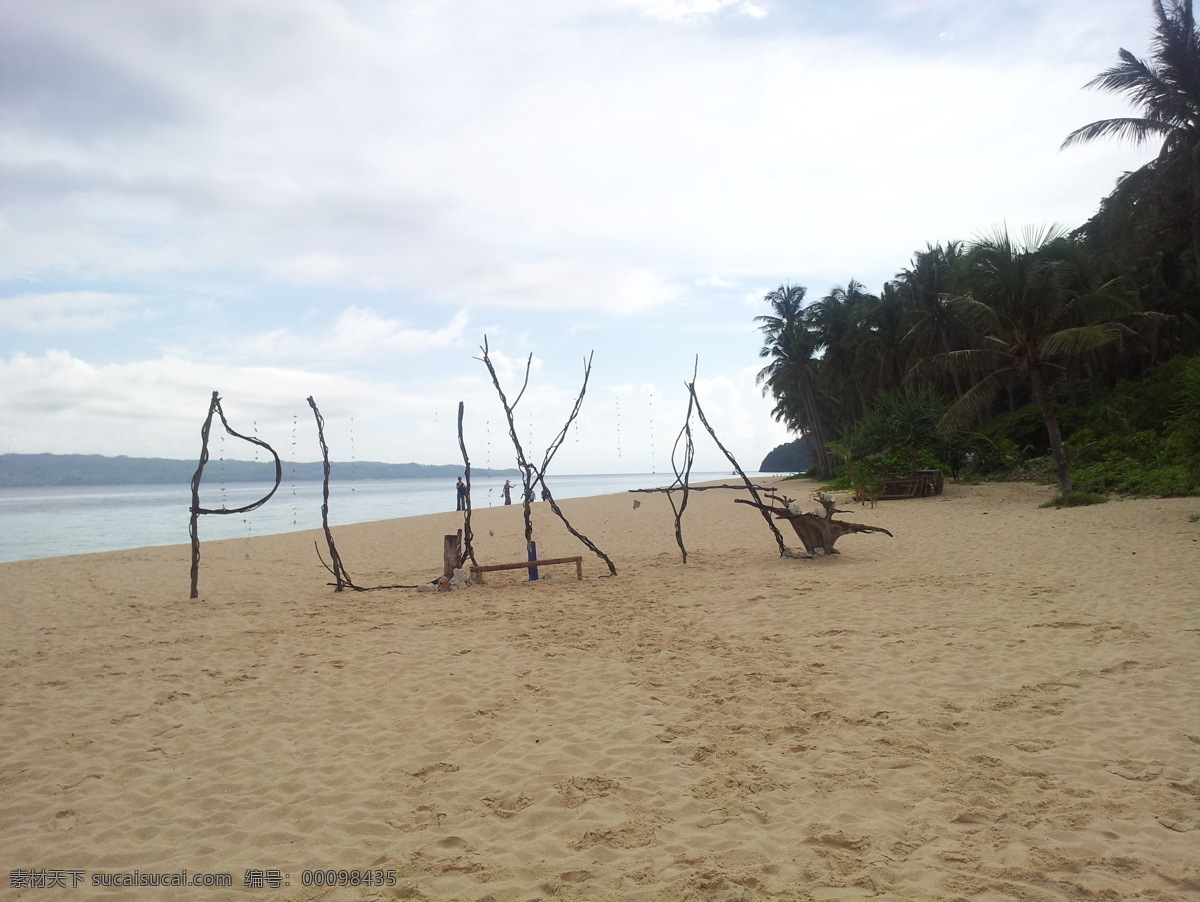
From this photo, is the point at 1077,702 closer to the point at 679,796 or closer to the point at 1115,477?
the point at 679,796

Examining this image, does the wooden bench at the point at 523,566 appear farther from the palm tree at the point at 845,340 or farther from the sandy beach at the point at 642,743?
the palm tree at the point at 845,340

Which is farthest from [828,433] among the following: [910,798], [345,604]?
[910,798]

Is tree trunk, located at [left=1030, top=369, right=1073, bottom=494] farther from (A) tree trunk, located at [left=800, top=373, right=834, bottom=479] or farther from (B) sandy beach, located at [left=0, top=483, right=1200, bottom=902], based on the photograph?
(A) tree trunk, located at [left=800, top=373, right=834, bottom=479]

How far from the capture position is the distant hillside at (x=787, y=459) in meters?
86.7

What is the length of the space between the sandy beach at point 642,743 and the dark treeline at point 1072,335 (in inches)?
348

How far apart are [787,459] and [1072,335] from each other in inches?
3221

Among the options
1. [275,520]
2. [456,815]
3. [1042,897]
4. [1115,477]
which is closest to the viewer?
[1042,897]

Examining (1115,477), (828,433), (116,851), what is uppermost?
(828,433)

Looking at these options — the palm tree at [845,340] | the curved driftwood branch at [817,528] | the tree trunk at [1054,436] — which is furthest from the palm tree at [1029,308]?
the palm tree at [845,340]

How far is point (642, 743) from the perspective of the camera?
4.26m

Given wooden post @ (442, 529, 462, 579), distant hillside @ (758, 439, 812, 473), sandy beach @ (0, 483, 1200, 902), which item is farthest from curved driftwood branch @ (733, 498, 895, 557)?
distant hillside @ (758, 439, 812, 473)

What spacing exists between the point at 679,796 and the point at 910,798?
3.56 feet

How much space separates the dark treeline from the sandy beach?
8.83 metres

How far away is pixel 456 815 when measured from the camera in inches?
138
